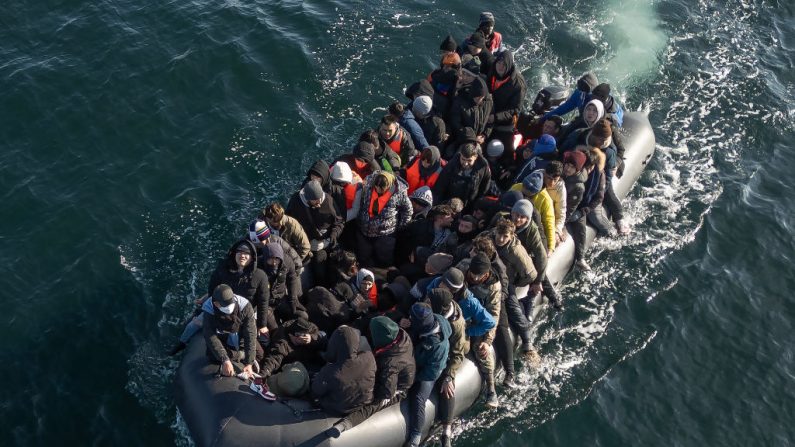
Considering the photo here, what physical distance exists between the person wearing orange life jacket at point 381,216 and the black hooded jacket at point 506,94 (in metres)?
3.23

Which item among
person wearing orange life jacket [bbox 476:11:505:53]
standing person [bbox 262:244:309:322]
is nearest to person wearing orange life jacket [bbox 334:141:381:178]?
standing person [bbox 262:244:309:322]

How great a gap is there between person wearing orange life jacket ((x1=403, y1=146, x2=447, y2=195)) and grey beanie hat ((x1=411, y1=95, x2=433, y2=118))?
1.02m

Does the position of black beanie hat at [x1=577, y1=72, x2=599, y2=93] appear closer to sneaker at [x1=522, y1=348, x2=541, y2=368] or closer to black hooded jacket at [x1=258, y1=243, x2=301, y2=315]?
sneaker at [x1=522, y1=348, x2=541, y2=368]

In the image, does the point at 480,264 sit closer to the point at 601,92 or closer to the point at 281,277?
the point at 281,277

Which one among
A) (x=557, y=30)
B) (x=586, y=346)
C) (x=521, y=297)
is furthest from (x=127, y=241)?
(x=557, y=30)

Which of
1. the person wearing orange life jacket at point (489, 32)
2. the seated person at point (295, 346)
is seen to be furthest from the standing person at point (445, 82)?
the seated person at point (295, 346)

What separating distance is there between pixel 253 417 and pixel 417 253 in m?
3.67

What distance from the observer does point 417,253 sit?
445 inches

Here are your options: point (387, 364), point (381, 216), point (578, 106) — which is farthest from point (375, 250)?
point (578, 106)

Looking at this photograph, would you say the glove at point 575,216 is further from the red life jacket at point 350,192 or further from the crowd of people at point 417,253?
the red life jacket at point 350,192

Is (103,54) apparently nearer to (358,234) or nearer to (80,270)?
(80,270)

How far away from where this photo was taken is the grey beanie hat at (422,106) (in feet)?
41.9

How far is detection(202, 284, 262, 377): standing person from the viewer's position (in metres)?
9.48

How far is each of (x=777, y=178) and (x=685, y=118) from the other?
101 inches
